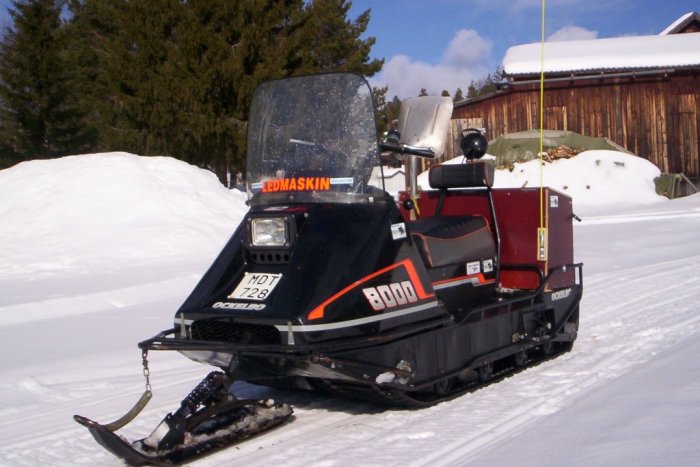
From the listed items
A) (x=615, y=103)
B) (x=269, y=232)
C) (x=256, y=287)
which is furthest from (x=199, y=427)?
(x=615, y=103)

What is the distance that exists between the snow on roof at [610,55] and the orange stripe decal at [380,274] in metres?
22.8

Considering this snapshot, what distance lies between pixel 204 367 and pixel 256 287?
2.06 meters

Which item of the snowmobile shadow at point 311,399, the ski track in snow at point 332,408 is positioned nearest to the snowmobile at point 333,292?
the ski track in snow at point 332,408

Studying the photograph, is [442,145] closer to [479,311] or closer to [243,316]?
[479,311]

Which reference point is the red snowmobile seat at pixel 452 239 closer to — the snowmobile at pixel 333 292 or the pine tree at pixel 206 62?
the snowmobile at pixel 333 292

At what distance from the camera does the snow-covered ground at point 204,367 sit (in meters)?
4.41

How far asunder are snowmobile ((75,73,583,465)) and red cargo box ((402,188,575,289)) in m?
0.40

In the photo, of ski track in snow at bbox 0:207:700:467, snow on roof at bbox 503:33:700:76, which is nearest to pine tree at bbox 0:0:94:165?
snow on roof at bbox 503:33:700:76

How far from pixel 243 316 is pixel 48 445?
4.83 ft

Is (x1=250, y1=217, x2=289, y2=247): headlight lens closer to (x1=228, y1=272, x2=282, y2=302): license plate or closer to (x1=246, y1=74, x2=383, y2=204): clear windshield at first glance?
(x1=228, y1=272, x2=282, y2=302): license plate

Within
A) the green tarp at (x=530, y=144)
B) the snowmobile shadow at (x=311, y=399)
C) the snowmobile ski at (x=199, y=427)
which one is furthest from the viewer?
the green tarp at (x=530, y=144)

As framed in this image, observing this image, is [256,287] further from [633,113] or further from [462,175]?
[633,113]

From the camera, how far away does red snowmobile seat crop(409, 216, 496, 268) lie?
5.59 meters

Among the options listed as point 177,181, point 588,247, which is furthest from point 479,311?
point 177,181
